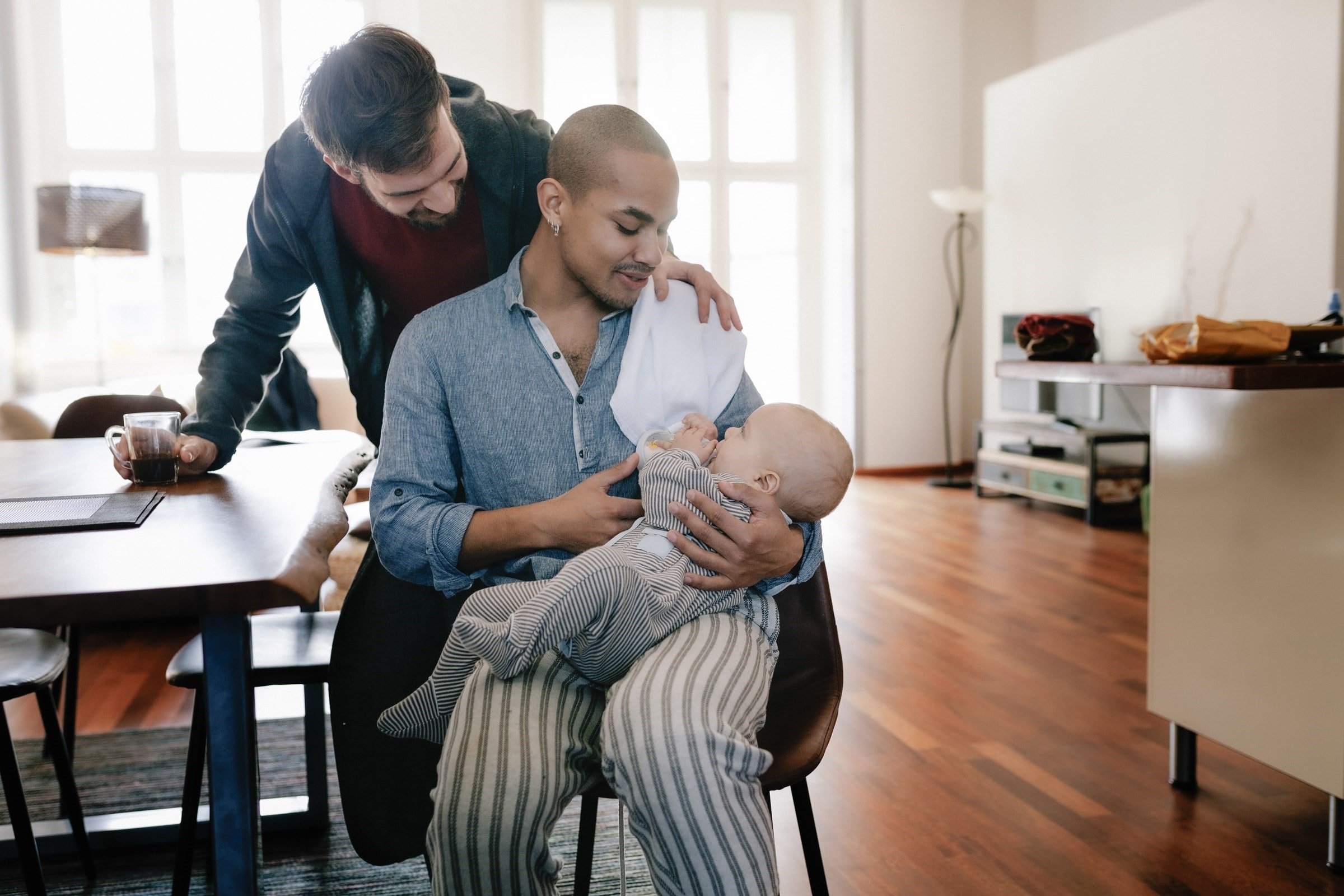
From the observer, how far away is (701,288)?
1.55m

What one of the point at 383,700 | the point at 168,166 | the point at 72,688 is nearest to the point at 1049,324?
the point at 383,700

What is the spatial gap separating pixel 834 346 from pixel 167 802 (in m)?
5.56

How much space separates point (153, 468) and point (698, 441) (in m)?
0.83

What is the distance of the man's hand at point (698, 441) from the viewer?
54.4 inches

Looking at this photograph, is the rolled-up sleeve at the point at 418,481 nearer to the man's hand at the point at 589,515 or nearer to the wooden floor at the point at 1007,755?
the man's hand at the point at 589,515

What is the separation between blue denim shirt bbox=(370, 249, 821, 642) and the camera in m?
1.42

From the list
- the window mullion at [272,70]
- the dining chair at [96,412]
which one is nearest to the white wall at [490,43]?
the window mullion at [272,70]

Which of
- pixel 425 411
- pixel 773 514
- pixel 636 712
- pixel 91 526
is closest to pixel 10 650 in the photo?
pixel 91 526

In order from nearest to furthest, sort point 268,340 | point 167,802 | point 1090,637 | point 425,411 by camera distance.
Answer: point 425,411, point 268,340, point 167,802, point 1090,637

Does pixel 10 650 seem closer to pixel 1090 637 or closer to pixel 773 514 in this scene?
pixel 773 514

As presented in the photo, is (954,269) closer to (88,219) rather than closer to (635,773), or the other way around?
(88,219)

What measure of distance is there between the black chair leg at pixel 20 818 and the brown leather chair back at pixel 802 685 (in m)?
1.14

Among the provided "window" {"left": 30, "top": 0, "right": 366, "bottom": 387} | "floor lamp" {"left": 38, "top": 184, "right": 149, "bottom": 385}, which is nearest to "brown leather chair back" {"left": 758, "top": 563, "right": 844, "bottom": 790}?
"floor lamp" {"left": 38, "top": 184, "right": 149, "bottom": 385}

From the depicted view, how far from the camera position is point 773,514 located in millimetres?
1317
